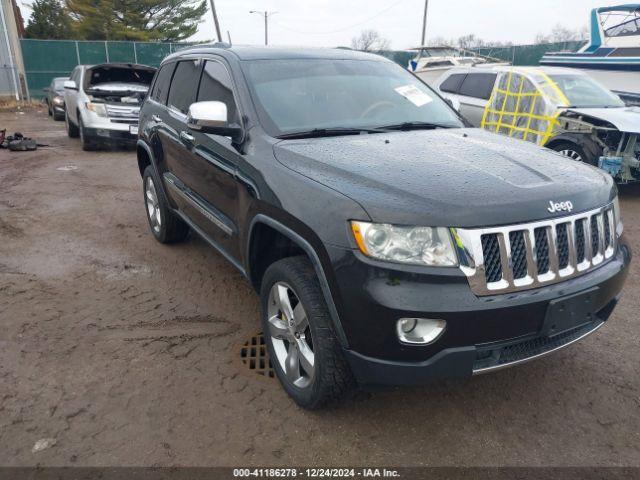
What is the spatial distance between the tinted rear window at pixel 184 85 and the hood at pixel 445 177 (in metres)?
1.60

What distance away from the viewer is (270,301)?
283 cm

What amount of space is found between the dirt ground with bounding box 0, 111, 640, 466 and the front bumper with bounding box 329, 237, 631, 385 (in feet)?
1.65

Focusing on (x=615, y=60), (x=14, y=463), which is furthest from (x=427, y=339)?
(x=615, y=60)

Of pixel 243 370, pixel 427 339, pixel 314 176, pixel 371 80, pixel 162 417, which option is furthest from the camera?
pixel 371 80

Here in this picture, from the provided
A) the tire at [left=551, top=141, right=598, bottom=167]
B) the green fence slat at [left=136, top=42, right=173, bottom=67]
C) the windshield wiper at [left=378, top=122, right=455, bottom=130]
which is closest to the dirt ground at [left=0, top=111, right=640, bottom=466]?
the windshield wiper at [left=378, top=122, right=455, bottom=130]

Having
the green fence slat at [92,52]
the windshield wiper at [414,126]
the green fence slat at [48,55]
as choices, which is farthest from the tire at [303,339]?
the green fence slat at [48,55]

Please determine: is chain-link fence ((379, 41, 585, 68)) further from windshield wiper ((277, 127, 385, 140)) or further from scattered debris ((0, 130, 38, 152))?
windshield wiper ((277, 127, 385, 140))

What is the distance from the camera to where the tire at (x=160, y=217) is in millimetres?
4840

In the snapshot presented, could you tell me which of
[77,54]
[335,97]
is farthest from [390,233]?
[77,54]

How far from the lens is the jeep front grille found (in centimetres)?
209

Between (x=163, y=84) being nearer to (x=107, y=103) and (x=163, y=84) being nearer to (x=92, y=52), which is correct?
(x=107, y=103)

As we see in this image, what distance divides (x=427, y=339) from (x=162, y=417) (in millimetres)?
1457

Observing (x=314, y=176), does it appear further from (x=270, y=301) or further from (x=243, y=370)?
(x=243, y=370)

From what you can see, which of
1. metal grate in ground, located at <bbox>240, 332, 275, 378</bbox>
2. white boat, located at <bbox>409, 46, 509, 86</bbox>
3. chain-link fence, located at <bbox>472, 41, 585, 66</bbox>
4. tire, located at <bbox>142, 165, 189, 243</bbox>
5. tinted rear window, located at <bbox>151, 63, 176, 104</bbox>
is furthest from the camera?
chain-link fence, located at <bbox>472, 41, 585, 66</bbox>
